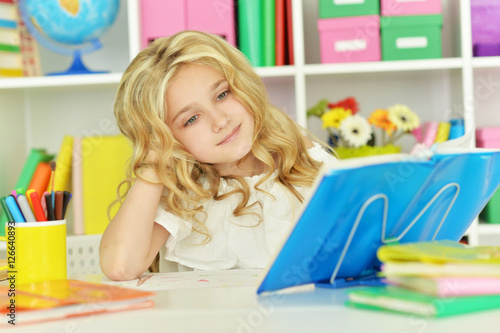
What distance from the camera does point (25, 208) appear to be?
942 millimetres

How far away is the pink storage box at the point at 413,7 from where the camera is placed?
1.93 meters

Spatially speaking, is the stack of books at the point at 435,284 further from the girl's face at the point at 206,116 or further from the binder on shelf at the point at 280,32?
the binder on shelf at the point at 280,32

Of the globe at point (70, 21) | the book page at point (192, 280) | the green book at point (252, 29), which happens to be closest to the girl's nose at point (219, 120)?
the book page at point (192, 280)

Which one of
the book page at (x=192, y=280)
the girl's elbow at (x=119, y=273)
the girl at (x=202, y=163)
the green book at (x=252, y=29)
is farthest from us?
the green book at (x=252, y=29)

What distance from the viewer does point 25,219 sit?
95 centimetres

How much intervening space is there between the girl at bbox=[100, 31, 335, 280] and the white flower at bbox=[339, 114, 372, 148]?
20.0 inches

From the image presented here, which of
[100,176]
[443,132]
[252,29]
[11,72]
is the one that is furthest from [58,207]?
[443,132]

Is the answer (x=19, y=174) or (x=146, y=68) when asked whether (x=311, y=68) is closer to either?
(x=146, y=68)

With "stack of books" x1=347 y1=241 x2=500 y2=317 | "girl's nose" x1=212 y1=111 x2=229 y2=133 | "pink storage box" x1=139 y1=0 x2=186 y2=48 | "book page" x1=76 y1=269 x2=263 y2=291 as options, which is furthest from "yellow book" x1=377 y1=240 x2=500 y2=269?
"pink storage box" x1=139 y1=0 x2=186 y2=48

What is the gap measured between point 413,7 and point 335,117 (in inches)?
16.6

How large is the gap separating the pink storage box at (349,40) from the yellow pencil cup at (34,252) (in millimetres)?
1242

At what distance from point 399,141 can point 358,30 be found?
45cm

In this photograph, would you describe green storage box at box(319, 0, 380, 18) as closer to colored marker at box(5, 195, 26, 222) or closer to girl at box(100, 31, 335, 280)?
girl at box(100, 31, 335, 280)

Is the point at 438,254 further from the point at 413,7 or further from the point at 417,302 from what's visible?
the point at 413,7
